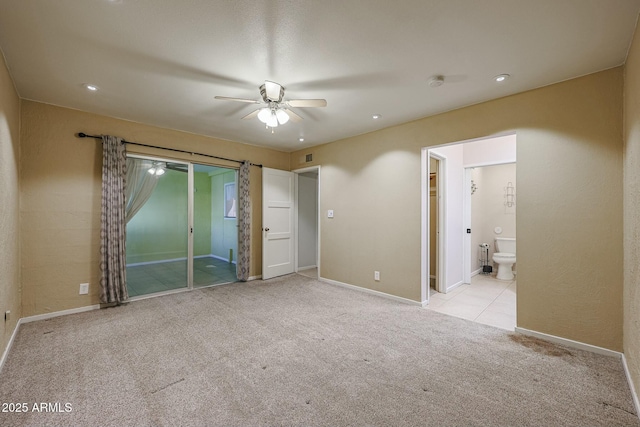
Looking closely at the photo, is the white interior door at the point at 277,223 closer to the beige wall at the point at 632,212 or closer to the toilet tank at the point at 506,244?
the toilet tank at the point at 506,244

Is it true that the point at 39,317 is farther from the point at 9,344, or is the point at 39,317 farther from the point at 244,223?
the point at 244,223

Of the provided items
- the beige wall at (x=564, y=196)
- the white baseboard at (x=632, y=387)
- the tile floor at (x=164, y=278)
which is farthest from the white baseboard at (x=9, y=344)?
the white baseboard at (x=632, y=387)

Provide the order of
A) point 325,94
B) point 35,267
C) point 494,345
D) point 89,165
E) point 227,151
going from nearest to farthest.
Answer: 1. point 494,345
2. point 325,94
3. point 35,267
4. point 89,165
5. point 227,151

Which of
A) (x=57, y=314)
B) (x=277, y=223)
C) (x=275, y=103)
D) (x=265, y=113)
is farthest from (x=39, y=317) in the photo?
(x=275, y=103)

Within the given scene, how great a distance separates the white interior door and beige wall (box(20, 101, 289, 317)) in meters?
2.33

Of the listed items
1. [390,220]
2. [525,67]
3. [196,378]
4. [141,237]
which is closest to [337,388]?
[196,378]

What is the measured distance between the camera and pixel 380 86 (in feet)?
8.83

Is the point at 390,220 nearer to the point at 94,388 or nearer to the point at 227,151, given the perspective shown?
the point at 227,151

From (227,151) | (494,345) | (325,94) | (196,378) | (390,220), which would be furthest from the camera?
(227,151)

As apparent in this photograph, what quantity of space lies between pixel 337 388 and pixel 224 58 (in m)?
2.79

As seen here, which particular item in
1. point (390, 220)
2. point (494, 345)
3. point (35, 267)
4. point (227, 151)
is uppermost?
point (227, 151)

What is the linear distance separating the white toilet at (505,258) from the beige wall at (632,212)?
2.92 meters

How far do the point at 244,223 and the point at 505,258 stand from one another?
196 inches

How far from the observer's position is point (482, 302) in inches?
148
